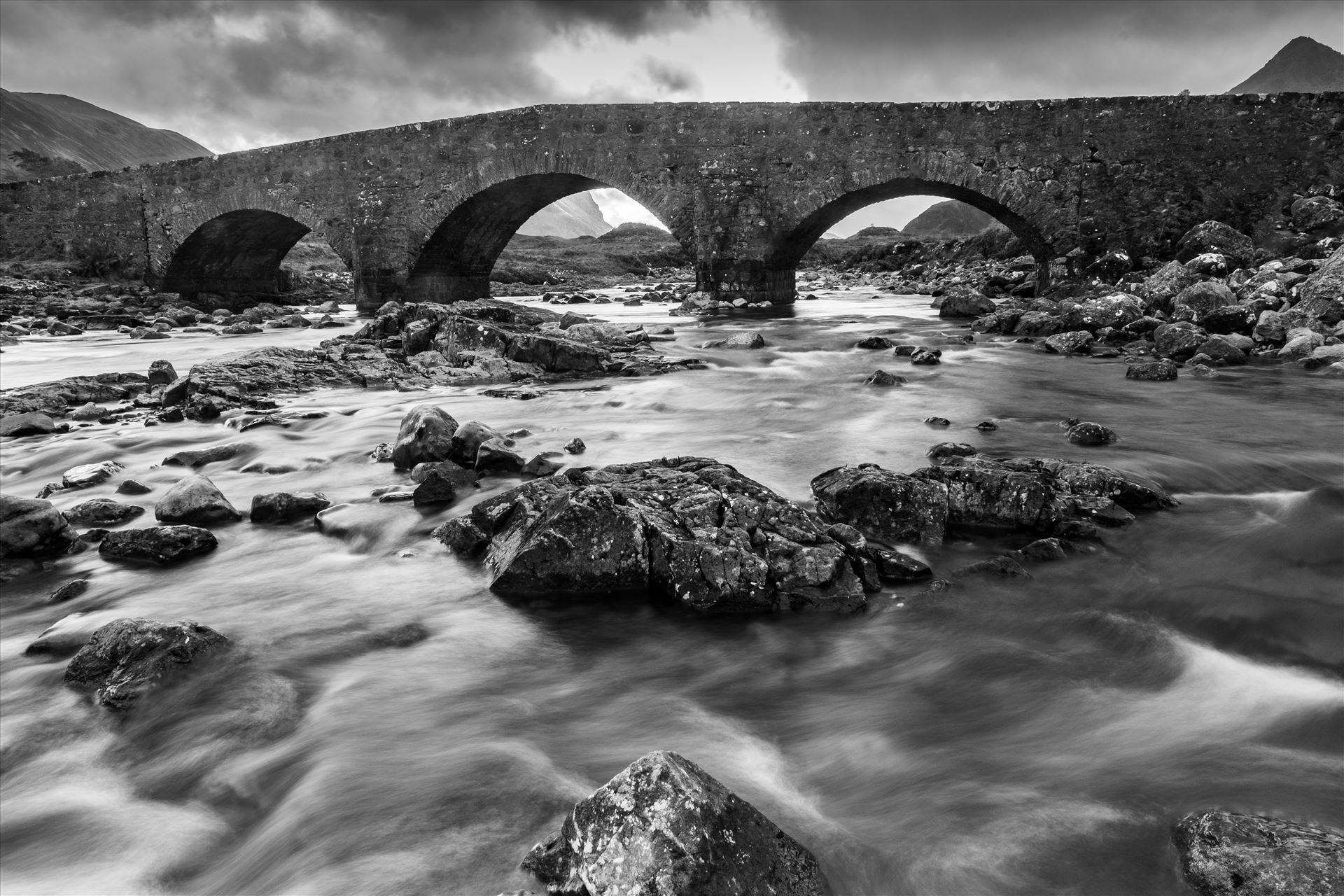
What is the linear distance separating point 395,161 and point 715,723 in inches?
662

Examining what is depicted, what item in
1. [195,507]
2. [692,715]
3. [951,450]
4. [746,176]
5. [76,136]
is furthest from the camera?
[76,136]

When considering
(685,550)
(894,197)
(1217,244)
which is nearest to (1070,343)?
(1217,244)

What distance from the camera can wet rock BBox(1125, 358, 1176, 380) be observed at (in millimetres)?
8094

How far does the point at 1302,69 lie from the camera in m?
106

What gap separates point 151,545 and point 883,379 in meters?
6.39

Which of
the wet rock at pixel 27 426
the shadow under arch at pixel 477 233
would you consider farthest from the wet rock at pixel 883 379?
the shadow under arch at pixel 477 233

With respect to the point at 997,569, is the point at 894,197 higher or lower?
higher

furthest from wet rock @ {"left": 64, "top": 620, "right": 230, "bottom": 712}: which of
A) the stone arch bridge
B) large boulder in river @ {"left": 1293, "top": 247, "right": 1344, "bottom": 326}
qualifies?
the stone arch bridge

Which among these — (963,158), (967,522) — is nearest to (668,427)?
(967,522)

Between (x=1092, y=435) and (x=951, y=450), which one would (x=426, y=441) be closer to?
(x=951, y=450)

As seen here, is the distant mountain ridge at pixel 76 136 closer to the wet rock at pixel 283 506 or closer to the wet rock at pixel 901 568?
the wet rock at pixel 283 506

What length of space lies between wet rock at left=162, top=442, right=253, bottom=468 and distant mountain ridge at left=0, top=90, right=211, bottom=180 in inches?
2340

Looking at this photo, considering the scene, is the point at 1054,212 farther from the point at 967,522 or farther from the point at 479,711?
the point at 479,711

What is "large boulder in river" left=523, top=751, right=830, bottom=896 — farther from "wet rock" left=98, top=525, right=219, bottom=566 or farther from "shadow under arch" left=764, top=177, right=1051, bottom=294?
"shadow under arch" left=764, top=177, right=1051, bottom=294
